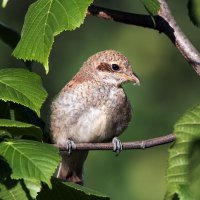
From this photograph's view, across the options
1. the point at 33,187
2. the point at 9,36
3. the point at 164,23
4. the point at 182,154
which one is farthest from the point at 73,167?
the point at 182,154

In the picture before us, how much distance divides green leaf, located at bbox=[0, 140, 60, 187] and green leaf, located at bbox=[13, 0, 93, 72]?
461 mm

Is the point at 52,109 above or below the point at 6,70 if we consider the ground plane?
below

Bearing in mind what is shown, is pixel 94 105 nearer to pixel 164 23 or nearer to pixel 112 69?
pixel 112 69

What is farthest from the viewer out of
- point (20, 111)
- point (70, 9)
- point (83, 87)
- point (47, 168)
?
point (83, 87)

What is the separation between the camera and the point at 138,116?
494 inches

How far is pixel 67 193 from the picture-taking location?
145 inches

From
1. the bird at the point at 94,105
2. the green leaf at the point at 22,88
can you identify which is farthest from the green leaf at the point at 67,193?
the bird at the point at 94,105

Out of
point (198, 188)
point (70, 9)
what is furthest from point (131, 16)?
point (198, 188)

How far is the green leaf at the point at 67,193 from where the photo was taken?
12.0ft

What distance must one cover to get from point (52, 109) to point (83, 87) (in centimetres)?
30

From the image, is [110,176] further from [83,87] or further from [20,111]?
[20,111]

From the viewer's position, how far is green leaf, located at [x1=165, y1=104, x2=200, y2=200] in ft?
10.2

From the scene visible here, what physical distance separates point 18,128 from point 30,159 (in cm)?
30

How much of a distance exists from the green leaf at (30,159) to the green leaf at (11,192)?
0.18m
